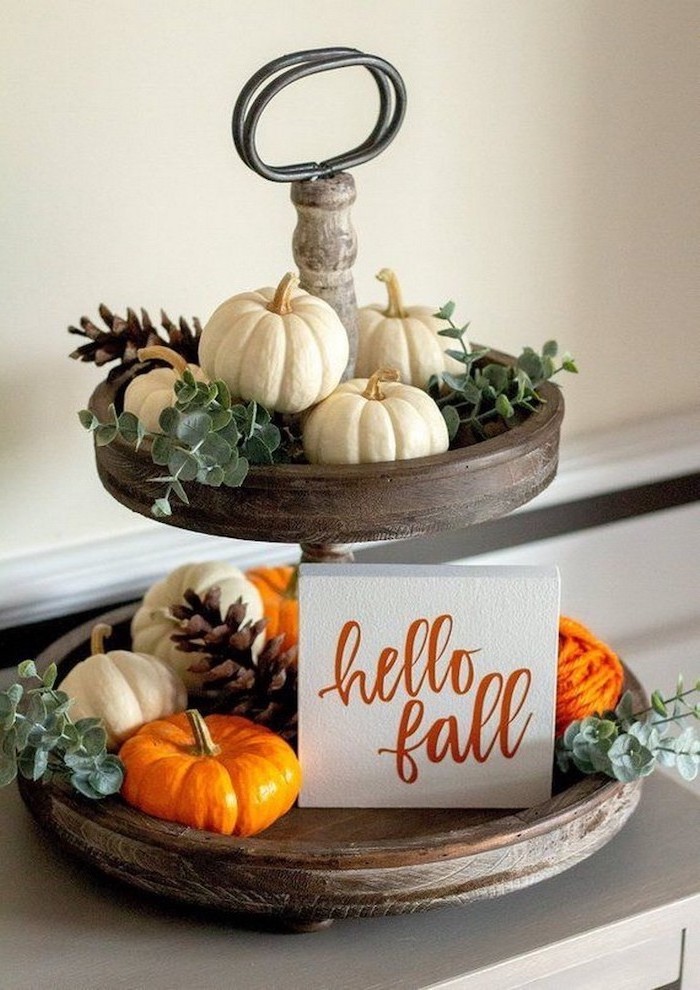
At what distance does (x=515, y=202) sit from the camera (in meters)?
1.19

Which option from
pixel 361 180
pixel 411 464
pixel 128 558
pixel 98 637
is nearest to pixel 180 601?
pixel 98 637

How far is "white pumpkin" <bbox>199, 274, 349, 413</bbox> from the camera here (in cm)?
74

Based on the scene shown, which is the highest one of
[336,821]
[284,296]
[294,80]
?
[294,80]

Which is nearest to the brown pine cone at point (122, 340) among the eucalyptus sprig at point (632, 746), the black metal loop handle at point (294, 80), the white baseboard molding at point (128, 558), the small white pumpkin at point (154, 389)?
the small white pumpkin at point (154, 389)

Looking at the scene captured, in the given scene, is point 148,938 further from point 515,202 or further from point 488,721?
point 515,202

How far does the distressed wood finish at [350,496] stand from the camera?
716 mm

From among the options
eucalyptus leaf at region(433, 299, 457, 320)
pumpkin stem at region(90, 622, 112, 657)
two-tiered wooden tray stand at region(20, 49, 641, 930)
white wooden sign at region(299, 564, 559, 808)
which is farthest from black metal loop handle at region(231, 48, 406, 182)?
pumpkin stem at region(90, 622, 112, 657)

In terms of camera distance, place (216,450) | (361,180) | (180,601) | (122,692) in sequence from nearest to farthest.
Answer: (216,450)
(122,692)
(180,601)
(361,180)

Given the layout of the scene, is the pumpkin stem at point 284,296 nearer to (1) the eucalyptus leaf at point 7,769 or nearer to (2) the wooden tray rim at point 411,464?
(2) the wooden tray rim at point 411,464

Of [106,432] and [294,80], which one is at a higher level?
[294,80]

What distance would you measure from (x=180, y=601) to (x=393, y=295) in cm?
28

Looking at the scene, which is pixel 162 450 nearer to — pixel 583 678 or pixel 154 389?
pixel 154 389

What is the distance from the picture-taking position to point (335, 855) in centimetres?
73

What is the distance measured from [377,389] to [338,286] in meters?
0.09
